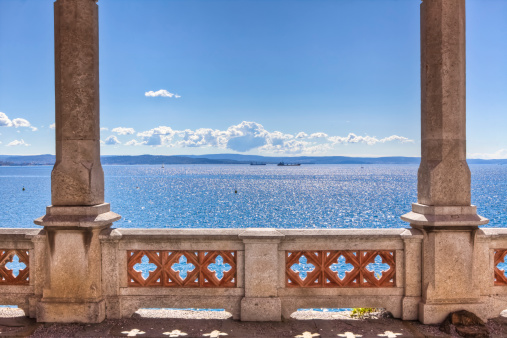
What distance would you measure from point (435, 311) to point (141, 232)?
4.22m

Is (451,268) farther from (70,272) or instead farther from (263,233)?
(70,272)

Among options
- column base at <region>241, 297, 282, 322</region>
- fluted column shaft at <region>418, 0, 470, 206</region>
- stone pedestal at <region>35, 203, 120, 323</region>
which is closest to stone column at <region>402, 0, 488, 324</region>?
fluted column shaft at <region>418, 0, 470, 206</region>

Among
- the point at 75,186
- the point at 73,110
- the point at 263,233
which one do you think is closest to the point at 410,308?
the point at 263,233

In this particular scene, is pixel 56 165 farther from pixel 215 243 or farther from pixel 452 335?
pixel 452 335

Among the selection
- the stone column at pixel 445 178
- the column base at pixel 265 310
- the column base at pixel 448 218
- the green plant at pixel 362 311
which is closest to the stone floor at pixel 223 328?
the column base at pixel 265 310

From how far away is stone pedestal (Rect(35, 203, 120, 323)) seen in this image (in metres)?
5.30

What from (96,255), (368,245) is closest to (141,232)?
(96,255)

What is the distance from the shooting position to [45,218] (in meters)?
5.30

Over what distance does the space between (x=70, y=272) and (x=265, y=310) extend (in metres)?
2.75

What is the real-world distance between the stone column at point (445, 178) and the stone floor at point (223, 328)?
43 centimetres

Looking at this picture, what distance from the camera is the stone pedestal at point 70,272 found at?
209 inches

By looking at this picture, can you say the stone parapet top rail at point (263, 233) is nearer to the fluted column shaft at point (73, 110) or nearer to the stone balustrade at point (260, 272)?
the stone balustrade at point (260, 272)

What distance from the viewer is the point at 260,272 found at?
5.38m

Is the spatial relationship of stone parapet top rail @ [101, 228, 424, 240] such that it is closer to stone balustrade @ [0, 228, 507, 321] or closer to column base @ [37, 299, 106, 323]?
stone balustrade @ [0, 228, 507, 321]
